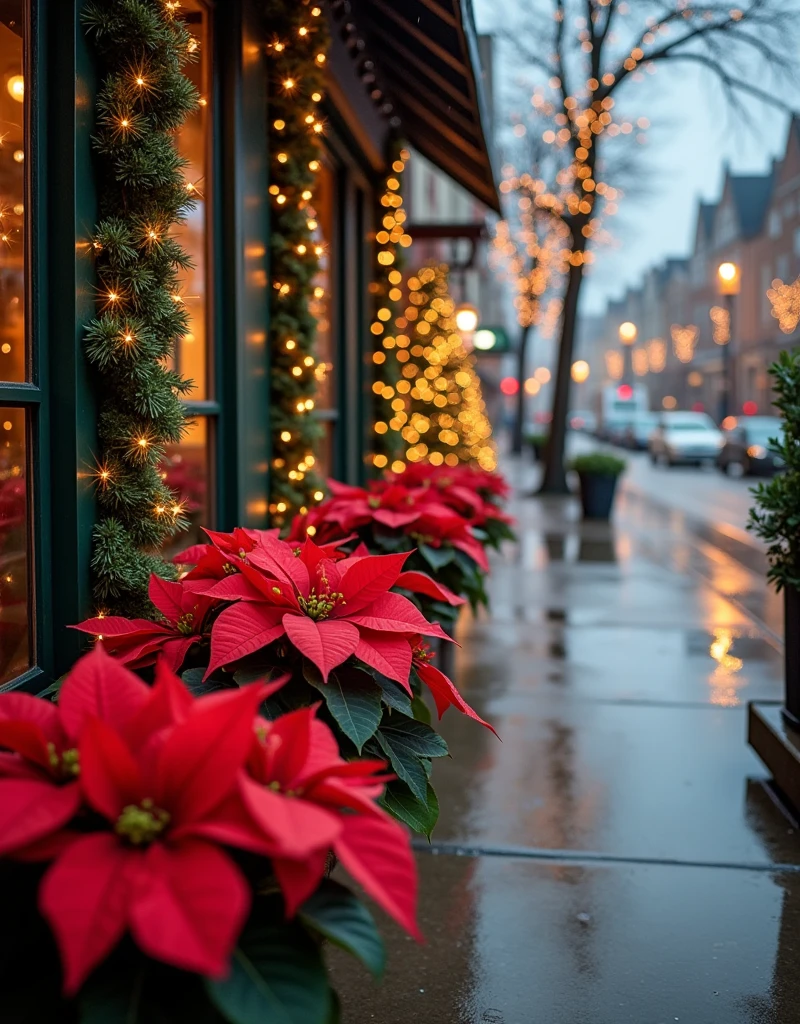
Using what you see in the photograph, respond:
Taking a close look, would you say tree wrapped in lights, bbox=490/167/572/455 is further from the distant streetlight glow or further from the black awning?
the black awning

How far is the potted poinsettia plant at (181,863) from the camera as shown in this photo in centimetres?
146

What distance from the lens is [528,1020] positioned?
2.99 m

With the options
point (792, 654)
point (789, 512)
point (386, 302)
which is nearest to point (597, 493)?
point (386, 302)

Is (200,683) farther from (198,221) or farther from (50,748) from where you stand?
(198,221)

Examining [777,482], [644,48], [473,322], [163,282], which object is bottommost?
[777,482]

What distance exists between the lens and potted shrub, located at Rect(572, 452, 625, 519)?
17953mm

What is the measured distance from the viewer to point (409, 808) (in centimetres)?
237

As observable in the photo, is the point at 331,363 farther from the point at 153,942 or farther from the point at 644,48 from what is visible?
the point at 644,48

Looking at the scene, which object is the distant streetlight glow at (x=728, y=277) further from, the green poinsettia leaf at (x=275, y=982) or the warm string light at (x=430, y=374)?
the green poinsettia leaf at (x=275, y=982)

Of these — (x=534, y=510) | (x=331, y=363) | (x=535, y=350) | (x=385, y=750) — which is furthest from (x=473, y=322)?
(x=535, y=350)

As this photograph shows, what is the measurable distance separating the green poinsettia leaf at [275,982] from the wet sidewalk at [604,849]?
157cm

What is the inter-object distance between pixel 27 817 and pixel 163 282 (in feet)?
6.79

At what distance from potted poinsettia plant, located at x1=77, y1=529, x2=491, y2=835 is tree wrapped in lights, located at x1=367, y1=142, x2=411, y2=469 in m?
7.49

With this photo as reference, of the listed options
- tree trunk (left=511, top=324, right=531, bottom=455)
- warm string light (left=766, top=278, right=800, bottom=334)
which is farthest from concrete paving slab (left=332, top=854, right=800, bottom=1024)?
tree trunk (left=511, top=324, right=531, bottom=455)
